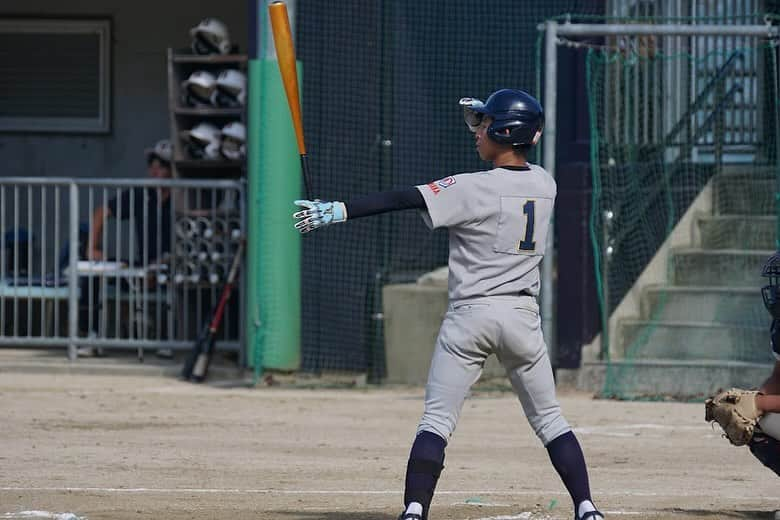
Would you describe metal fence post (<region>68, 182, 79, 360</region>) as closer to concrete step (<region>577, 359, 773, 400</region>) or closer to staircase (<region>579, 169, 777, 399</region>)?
staircase (<region>579, 169, 777, 399</region>)

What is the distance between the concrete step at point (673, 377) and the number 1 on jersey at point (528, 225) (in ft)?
19.5

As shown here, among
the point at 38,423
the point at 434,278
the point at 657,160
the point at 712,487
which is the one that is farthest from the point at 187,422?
the point at 657,160

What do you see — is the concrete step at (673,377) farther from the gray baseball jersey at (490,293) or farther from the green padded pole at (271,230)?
the gray baseball jersey at (490,293)

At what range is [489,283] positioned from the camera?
229 inches

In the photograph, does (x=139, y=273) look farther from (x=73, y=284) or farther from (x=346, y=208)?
(x=346, y=208)

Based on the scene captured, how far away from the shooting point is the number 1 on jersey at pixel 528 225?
587 centimetres

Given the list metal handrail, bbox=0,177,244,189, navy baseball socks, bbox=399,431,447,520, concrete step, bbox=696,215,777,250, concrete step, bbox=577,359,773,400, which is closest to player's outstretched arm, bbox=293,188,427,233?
navy baseball socks, bbox=399,431,447,520

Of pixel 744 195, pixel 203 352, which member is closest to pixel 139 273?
pixel 203 352

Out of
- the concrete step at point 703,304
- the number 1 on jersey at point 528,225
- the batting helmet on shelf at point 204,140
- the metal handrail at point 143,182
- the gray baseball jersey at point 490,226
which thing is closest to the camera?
the gray baseball jersey at point 490,226

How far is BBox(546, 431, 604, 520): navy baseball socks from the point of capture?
5.75 meters

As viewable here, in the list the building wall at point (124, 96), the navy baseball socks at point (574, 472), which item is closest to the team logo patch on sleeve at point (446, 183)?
the navy baseball socks at point (574, 472)

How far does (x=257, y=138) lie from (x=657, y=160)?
351 cm

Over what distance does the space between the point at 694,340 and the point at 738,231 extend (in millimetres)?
1274

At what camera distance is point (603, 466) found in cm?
837
